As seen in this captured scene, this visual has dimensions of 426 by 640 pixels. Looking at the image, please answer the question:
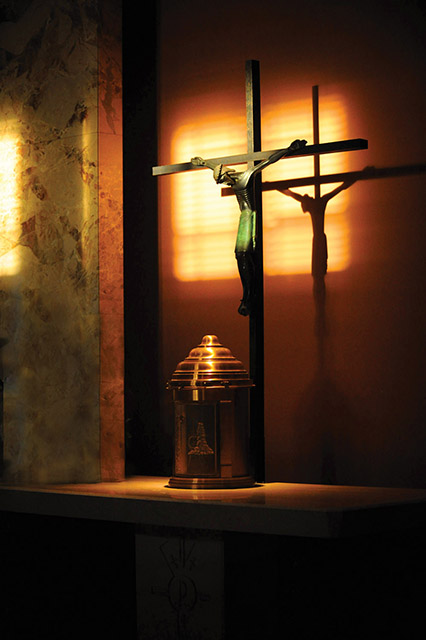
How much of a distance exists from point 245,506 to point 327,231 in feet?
5.77

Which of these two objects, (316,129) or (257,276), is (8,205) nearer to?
(257,276)

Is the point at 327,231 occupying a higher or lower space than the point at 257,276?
higher

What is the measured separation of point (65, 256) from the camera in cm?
612

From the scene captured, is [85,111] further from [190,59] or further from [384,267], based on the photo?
[384,267]

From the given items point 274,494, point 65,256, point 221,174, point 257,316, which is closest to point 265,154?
point 221,174

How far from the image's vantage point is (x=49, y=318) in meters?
6.15

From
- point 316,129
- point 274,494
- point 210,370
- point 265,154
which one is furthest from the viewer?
point 316,129

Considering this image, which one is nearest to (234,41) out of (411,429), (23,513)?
(411,429)

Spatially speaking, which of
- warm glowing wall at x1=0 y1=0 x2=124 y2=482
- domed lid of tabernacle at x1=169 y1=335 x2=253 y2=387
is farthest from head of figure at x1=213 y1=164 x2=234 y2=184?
domed lid of tabernacle at x1=169 y1=335 x2=253 y2=387

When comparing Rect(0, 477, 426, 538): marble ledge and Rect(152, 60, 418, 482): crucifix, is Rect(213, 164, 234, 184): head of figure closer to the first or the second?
Rect(152, 60, 418, 482): crucifix

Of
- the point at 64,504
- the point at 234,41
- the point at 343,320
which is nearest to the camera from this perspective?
the point at 64,504

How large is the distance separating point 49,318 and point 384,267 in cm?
192

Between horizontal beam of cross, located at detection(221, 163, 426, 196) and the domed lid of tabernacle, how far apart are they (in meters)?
1.04

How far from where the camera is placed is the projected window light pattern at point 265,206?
5.84 metres
